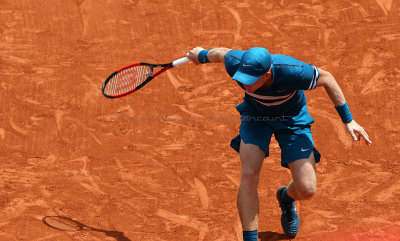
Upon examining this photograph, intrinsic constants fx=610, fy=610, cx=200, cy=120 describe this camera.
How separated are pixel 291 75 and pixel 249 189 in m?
1.10

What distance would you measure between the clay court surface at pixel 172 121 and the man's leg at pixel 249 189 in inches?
33.3

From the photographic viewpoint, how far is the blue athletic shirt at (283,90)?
Answer: 545cm

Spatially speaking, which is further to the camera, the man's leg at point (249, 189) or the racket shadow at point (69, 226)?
the racket shadow at point (69, 226)

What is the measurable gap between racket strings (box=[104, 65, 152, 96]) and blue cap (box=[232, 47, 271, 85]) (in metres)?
1.80

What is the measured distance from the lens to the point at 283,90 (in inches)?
220

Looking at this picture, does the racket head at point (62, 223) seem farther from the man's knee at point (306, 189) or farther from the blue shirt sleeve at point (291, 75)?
the blue shirt sleeve at point (291, 75)

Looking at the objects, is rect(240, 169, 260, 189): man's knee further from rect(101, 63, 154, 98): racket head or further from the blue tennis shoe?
rect(101, 63, 154, 98): racket head

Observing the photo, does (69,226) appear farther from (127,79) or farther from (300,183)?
(300,183)

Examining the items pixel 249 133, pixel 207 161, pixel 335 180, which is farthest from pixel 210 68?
pixel 249 133

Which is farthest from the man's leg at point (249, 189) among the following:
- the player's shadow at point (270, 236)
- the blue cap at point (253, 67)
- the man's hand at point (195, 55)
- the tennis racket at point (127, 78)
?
the tennis racket at point (127, 78)

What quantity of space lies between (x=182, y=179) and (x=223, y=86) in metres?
2.30

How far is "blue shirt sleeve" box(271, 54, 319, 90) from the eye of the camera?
543 centimetres

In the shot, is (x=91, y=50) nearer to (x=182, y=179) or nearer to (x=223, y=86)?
(x=223, y=86)

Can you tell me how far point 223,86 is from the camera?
930 centimetres
